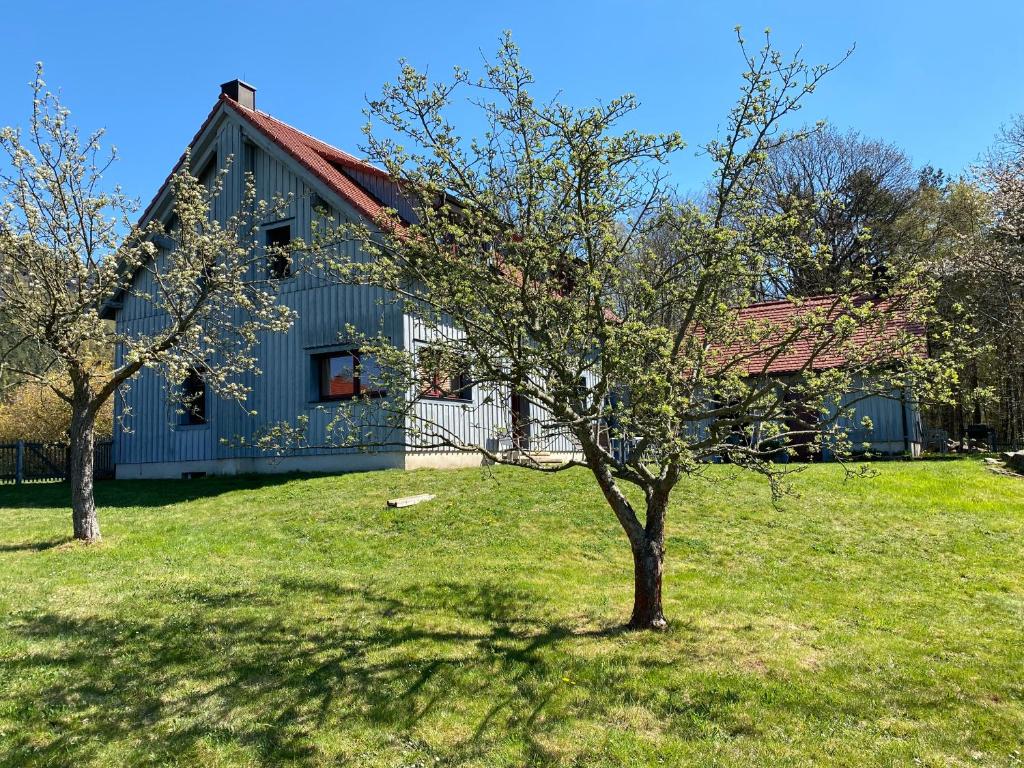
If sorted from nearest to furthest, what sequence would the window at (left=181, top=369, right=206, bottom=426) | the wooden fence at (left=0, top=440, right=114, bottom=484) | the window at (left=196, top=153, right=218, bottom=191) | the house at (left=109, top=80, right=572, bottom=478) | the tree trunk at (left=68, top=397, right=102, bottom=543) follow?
the tree trunk at (left=68, top=397, right=102, bottom=543)
the house at (left=109, top=80, right=572, bottom=478)
the window at (left=181, top=369, right=206, bottom=426)
the window at (left=196, top=153, right=218, bottom=191)
the wooden fence at (left=0, top=440, right=114, bottom=484)

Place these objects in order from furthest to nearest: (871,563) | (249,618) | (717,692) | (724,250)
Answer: (871,563), (249,618), (724,250), (717,692)

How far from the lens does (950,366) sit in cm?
651

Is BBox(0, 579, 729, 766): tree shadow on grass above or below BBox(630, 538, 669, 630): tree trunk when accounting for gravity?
below

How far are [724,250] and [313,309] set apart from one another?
1355 centimetres

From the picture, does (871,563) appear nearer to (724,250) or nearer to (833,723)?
(833,723)

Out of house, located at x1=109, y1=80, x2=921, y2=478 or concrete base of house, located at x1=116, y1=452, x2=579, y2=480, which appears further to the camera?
house, located at x1=109, y1=80, x2=921, y2=478

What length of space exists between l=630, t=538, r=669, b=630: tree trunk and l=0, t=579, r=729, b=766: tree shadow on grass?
1.16 feet

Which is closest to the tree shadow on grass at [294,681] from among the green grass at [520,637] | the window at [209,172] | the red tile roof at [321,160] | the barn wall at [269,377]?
the green grass at [520,637]

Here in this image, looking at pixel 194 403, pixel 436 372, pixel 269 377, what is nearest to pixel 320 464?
pixel 269 377

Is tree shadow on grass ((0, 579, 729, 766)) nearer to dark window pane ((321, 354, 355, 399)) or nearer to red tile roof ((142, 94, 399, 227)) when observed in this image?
dark window pane ((321, 354, 355, 399))

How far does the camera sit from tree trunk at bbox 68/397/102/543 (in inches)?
450

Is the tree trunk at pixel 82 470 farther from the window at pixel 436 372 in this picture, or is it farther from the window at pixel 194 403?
the window at pixel 194 403

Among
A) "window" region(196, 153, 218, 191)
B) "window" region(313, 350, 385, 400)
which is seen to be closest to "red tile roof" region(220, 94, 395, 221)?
"window" region(196, 153, 218, 191)

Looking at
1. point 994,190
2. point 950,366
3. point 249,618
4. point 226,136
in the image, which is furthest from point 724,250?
point 226,136
